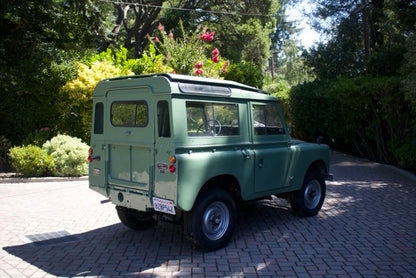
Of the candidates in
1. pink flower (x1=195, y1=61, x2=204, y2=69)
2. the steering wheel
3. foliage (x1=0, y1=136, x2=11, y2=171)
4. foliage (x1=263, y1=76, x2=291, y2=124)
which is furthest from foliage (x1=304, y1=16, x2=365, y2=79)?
the steering wheel

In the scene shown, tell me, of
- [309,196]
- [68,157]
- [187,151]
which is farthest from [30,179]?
[309,196]

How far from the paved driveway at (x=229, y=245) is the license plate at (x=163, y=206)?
0.67m

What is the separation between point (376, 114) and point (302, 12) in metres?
12.1

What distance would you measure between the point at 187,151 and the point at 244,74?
12.3 meters

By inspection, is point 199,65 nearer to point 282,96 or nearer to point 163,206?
point 163,206

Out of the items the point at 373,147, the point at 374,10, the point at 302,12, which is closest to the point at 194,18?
the point at 302,12

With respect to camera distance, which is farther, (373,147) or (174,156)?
A: (373,147)

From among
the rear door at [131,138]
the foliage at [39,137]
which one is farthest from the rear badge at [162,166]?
the foliage at [39,137]

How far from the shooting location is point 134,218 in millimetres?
6133

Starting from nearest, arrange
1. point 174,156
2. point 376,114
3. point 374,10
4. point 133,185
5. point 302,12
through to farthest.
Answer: point 174,156, point 133,185, point 376,114, point 374,10, point 302,12

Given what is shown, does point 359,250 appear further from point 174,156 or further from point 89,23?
point 89,23

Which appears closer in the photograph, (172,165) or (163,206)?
(172,165)

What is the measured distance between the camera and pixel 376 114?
1323cm

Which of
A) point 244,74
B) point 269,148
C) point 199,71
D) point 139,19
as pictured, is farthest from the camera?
point 139,19
